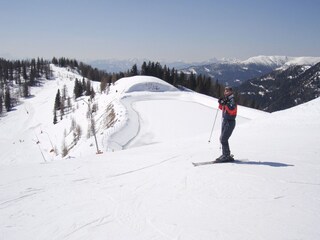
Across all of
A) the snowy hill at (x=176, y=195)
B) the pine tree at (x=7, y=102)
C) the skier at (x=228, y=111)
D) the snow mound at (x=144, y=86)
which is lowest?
the pine tree at (x=7, y=102)

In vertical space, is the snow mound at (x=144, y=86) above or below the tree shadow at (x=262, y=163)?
below

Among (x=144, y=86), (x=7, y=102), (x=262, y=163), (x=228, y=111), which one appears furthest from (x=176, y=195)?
(x=7, y=102)

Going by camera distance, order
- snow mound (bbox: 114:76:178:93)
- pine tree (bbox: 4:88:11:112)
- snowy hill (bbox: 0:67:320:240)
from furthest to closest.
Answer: pine tree (bbox: 4:88:11:112), snow mound (bbox: 114:76:178:93), snowy hill (bbox: 0:67:320:240)

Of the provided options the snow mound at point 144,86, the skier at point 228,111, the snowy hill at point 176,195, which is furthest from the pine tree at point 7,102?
the skier at point 228,111

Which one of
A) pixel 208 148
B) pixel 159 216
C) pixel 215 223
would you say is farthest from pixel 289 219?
pixel 208 148

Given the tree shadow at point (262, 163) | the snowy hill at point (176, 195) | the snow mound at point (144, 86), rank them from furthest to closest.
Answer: the snow mound at point (144, 86)
the tree shadow at point (262, 163)
the snowy hill at point (176, 195)

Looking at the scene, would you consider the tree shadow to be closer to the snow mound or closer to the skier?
the skier

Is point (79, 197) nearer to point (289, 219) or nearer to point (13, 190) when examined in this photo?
point (13, 190)

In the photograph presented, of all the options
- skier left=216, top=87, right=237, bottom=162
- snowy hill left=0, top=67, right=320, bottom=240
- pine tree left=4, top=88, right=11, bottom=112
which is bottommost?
pine tree left=4, top=88, right=11, bottom=112

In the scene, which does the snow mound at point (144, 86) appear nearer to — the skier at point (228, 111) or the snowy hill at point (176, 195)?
the snowy hill at point (176, 195)

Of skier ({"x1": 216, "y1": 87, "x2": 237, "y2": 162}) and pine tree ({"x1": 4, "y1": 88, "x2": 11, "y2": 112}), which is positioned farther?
pine tree ({"x1": 4, "y1": 88, "x2": 11, "y2": 112})

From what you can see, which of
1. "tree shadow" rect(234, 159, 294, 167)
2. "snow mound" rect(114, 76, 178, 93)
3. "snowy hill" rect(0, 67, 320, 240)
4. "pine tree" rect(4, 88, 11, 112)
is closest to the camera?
"snowy hill" rect(0, 67, 320, 240)

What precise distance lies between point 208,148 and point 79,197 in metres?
8.51

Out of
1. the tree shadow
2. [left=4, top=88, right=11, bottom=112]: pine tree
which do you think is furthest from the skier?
[left=4, top=88, right=11, bottom=112]: pine tree
